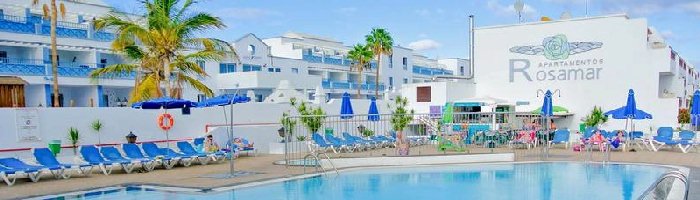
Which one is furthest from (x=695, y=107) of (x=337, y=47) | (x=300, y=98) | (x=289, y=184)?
(x=337, y=47)

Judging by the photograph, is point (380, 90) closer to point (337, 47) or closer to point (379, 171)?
point (337, 47)

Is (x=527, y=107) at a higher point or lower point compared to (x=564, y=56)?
lower

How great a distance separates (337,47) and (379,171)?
38944mm

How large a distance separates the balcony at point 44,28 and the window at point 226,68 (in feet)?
25.5

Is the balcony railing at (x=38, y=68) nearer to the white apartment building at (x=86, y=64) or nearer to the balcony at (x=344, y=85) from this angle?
the white apartment building at (x=86, y=64)

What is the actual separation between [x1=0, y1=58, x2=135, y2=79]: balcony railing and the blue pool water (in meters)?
17.6

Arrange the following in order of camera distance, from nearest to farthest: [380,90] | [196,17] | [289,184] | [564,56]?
1. [289,184]
2. [196,17]
3. [564,56]
4. [380,90]

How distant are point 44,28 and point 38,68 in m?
2.28

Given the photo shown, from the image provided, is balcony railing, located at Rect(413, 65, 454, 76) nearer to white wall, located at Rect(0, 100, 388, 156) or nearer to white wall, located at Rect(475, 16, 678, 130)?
white wall, located at Rect(475, 16, 678, 130)

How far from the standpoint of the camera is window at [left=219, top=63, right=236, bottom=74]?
3800 cm

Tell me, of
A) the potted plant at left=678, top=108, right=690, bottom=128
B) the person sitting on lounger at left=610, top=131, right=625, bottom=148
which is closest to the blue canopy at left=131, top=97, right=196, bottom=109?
the person sitting on lounger at left=610, top=131, right=625, bottom=148

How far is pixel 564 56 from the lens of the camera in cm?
2877

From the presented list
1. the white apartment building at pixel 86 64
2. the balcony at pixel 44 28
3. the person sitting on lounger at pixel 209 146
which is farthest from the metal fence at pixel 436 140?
the balcony at pixel 44 28

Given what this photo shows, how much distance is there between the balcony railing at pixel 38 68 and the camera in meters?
26.3
